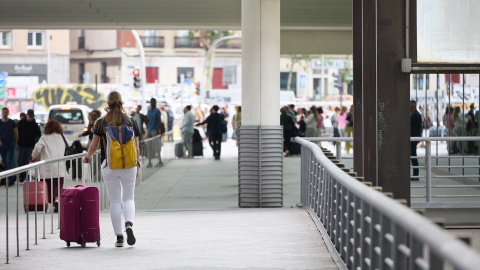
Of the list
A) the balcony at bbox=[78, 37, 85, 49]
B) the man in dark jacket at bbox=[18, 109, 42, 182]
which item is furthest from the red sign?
the man in dark jacket at bbox=[18, 109, 42, 182]

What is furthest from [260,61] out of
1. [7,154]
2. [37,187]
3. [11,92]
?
[11,92]

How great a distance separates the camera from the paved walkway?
913 centimetres

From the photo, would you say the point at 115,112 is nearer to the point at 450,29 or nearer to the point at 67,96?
the point at 450,29

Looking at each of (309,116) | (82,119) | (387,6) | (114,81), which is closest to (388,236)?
(387,6)

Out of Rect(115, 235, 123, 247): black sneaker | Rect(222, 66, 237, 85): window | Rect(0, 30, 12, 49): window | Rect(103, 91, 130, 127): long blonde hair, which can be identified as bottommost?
Rect(115, 235, 123, 247): black sneaker

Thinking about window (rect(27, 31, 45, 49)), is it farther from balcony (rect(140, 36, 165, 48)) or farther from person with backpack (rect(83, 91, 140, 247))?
person with backpack (rect(83, 91, 140, 247))

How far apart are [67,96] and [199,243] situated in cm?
5498

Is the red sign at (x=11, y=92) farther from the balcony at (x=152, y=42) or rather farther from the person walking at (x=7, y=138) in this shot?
the person walking at (x=7, y=138)

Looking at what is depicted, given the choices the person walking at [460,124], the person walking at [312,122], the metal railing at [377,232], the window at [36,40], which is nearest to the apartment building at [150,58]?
the window at [36,40]

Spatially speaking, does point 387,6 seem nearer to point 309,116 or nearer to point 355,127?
point 355,127

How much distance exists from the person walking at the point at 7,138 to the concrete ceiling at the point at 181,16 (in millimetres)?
3033

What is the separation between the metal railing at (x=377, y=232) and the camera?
3.76 m

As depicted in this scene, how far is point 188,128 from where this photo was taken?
3328 cm

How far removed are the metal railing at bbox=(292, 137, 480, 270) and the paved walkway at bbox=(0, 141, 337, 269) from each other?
0.40 m
